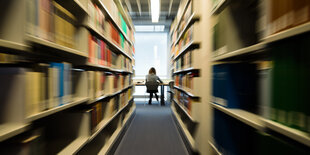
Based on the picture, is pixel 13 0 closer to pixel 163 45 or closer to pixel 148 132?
pixel 148 132

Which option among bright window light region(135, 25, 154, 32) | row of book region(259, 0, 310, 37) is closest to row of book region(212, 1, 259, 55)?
row of book region(259, 0, 310, 37)

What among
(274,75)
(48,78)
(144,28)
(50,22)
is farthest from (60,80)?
(144,28)

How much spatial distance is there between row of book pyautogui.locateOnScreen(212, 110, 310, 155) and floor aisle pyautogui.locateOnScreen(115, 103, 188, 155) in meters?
1.01

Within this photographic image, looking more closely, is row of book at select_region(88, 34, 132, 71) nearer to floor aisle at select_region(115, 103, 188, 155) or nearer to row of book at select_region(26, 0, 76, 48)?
row of book at select_region(26, 0, 76, 48)

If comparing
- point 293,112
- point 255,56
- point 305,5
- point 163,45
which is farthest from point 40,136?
point 163,45

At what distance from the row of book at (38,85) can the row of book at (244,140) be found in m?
1.07

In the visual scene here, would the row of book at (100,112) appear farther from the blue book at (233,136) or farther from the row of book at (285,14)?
the row of book at (285,14)

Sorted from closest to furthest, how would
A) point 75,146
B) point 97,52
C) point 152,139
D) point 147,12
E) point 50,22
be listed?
point 50,22 < point 75,146 < point 97,52 < point 152,139 < point 147,12

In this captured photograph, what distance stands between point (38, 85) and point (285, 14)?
113cm

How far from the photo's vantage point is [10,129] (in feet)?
1.95

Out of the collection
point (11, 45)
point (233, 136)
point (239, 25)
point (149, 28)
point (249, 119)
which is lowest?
Result: point (233, 136)

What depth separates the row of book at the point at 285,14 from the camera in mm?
516

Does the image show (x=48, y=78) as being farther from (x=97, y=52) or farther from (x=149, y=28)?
(x=149, y=28)

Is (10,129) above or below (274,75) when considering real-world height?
below
